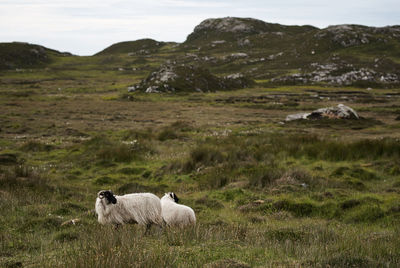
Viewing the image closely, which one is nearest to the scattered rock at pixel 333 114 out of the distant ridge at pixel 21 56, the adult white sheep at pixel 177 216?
the adult white sheep at pixel 177 216

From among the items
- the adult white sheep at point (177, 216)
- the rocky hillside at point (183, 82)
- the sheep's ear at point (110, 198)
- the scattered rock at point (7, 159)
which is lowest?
the scattered rock at point (7, 159)

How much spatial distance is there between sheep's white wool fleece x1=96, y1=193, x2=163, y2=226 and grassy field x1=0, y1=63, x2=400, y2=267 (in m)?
0.50

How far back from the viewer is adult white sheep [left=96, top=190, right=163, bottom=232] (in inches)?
362

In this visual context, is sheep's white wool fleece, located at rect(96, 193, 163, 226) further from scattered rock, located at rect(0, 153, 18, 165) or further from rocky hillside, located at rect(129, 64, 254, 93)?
rocky hillside, located at rect(129, 64, 254, 93)

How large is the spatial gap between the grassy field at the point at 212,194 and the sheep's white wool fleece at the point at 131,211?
1.65 ft

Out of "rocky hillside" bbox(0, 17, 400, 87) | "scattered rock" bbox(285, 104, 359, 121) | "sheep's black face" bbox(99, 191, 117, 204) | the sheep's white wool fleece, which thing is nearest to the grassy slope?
the sheep's white wool fleece

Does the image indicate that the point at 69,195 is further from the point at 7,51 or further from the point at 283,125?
the point at 7,51

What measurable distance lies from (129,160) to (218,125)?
1522 cm

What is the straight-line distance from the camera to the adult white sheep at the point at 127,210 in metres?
9.20

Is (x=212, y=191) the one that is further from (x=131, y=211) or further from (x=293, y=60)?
(x=293, y=60)

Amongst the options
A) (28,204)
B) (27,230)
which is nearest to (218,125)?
(28,204)

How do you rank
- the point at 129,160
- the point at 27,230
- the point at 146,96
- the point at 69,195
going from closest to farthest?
1. the point at 27,230
2. the point at 69,195
3. the point at 129,160
4. the point at 146,96

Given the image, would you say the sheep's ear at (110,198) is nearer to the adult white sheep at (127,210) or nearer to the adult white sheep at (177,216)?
the adult white sheep at (127,210)

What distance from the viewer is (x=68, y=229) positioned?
8.94 m
